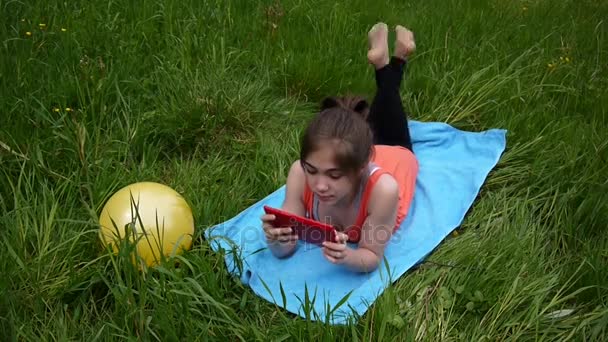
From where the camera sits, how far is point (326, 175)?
7.18ft

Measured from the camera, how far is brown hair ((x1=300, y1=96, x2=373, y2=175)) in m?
2.14

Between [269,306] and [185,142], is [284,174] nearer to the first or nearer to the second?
[185,142]

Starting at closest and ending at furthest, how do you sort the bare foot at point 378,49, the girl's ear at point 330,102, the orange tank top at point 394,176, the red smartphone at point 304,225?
the red smartphone at point 304,225, the orange tank top at point 394,176, the girl's ear at point 330,102, the bare foot at point 378,49

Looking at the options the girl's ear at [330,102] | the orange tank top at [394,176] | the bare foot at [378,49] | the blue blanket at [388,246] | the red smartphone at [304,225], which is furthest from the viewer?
the bare foot at [378,49]

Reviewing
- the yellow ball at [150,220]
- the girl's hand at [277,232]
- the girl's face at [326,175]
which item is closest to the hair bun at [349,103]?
the girl's face at [326,175]

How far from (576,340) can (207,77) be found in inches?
89.5

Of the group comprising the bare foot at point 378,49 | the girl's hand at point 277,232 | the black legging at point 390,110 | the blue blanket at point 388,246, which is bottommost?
the blue blanket at point 388,246

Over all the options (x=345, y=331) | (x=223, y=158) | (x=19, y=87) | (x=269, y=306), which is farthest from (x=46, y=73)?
(x=345, y=331)

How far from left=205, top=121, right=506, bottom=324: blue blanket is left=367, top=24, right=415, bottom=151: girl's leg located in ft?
0.82

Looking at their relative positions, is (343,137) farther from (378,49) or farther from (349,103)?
(378,49)

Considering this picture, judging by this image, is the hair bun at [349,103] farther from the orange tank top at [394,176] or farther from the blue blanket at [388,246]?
the blue blanket at [388,246]

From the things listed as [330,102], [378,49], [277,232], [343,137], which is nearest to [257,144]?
[330,102]

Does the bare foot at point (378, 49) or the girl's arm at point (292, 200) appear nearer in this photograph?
the girl's arm at point (292, 200)

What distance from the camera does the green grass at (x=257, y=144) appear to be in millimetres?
2104
